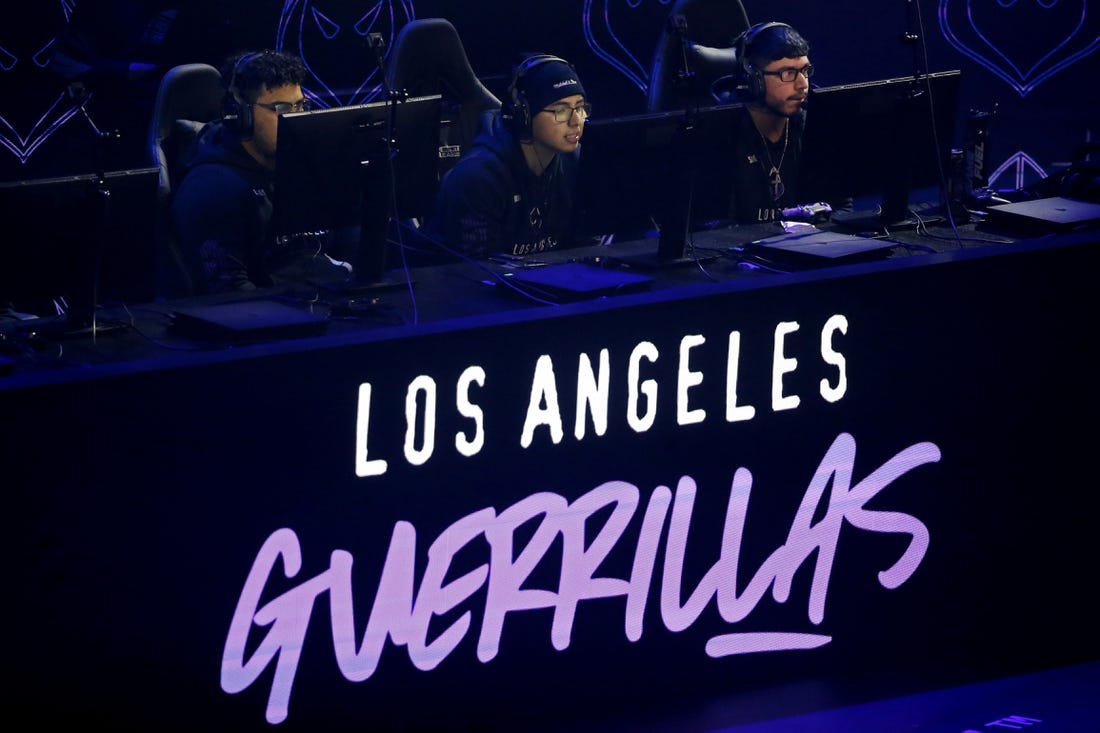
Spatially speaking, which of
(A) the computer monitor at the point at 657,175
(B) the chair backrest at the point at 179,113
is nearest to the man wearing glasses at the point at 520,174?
(A) the computer monitor at the point at 657,175

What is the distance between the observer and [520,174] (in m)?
4.92

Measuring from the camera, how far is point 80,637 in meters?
2.74

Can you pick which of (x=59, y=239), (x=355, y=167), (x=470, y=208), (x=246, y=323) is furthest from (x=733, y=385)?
(x=470, y=208)

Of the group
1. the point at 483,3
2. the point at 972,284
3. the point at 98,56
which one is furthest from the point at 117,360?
the point at 483,3

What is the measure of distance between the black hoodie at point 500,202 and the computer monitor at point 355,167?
1.65ft

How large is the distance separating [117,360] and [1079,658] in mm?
2297

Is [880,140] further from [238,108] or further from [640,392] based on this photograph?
[238,108]

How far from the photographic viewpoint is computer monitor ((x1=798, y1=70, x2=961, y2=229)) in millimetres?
4418

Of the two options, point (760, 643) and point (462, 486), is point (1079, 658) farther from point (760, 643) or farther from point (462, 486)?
point (462, 486)

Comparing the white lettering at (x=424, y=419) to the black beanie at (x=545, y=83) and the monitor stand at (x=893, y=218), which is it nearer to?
the monitor stand at (x=893, y=218)

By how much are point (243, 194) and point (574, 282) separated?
1251 mm

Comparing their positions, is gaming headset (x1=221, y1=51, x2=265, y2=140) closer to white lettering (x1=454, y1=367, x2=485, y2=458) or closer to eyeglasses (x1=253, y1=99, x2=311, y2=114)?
eyeglasses (x1=253, y1=99, x2=311, y2=114)

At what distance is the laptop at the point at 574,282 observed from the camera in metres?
3.54

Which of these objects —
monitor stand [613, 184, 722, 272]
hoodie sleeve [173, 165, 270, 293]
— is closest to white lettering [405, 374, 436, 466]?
monitor stand [613, 184, 722, 272]
